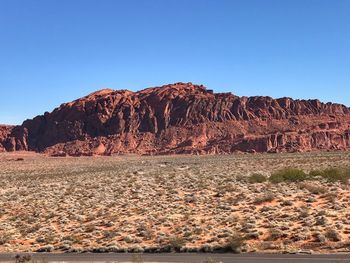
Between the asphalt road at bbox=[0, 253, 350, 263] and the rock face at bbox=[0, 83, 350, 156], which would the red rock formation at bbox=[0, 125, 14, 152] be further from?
the asphalt road at bbox=[0, 253, 350, 263]

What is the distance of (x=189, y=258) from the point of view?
54.7ft

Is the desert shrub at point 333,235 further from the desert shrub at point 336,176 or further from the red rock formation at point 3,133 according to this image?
the red rock formation at point 3,133

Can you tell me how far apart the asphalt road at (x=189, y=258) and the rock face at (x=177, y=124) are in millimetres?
113012

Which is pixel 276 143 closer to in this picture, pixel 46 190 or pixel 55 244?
pixel 46 190

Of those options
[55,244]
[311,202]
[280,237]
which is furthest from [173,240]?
[311,202]

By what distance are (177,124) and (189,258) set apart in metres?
140

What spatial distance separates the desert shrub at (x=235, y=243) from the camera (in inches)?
682

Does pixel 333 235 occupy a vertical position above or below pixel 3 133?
below

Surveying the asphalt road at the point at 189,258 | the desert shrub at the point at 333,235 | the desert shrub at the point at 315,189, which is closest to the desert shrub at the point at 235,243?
the asphalt road at the point at 189,258

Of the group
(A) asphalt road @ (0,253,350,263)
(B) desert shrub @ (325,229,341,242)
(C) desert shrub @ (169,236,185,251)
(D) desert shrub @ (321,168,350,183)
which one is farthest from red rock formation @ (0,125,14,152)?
(B) desert shrub @ (325,229,341,242)

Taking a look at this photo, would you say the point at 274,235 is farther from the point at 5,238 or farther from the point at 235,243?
the point at 5,238

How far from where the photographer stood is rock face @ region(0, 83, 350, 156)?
138 m

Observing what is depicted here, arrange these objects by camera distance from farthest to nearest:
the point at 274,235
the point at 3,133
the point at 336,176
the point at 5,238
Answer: the point at 3,133, the point at 336,176, the point at 5,238, the point at 274,235

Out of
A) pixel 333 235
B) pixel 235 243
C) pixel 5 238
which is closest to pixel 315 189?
pixel 333 235
